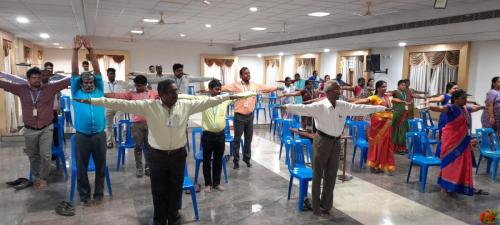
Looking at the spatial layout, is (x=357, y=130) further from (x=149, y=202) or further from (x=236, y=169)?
(x=149, y=202)

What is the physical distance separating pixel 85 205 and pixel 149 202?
0.65 m

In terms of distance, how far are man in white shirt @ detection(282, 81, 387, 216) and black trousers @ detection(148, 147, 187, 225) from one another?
1.21 meters

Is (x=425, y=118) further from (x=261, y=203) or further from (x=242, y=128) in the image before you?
(x=261, y=203)

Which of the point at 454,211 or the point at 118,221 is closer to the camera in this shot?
the point at 118,221

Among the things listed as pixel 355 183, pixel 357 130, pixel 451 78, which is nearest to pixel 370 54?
pixel 451 78

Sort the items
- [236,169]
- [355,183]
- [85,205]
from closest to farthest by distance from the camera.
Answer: [85,205] < [355,183] < [236,169]

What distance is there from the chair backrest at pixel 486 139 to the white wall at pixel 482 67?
2411mm

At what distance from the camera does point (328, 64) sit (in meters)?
11.5

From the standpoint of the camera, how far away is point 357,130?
18.7 feet

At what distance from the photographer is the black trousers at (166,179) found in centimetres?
275

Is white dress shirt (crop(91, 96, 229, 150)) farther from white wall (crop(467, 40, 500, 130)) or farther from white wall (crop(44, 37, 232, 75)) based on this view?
white wall (crop(44, 37, 232, 75))

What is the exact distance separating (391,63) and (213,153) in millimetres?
6813

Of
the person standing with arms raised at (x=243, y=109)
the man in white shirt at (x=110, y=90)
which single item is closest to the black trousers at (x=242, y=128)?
the person standing with arms raised at (x=243, y=109)

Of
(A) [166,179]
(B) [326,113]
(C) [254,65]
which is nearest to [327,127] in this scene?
(B) [326,113]
